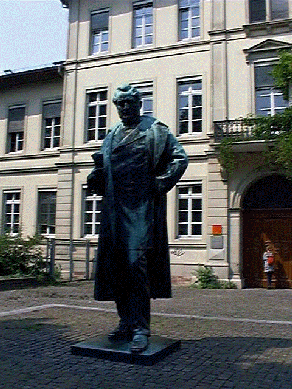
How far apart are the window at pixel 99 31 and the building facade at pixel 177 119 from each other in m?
0.05

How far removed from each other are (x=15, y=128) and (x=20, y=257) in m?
9.29

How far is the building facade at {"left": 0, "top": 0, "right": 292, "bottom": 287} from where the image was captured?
1805cm

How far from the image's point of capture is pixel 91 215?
69.9 ft

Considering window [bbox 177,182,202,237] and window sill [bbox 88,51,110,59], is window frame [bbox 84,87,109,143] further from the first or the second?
window [bbox 177,182,202,237]

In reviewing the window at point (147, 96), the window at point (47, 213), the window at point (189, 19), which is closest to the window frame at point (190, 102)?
the window at point (147, 96)

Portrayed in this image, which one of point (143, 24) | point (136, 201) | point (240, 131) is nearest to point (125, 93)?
point (136, 201)

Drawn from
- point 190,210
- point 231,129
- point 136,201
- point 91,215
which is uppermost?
point 231,129

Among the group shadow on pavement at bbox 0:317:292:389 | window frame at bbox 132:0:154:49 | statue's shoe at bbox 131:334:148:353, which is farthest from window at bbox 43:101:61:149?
statue's shoe at bbox 131:334:148:353

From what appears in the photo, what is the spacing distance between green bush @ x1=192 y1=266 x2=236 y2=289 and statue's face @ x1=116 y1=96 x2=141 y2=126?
12.9m

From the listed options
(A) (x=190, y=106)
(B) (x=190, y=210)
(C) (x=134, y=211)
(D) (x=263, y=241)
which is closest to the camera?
(C) (x=134, y=211)

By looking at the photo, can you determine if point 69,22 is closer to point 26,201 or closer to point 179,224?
point 26,201

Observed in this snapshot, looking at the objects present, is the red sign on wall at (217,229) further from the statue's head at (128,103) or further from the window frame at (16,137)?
the statue's head at (128,103)

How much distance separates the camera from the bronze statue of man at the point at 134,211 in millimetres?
4906

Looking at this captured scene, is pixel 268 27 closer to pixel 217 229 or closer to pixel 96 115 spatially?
pixel 217 229
